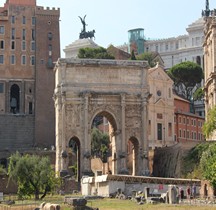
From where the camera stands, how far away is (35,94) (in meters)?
125

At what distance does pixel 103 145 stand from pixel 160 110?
12009 mm

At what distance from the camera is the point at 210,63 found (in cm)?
8156

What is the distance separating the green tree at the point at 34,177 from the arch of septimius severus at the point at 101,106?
38.2ft

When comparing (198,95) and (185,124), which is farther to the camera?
(198,95)

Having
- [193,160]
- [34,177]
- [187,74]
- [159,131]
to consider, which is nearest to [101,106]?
[193,160]

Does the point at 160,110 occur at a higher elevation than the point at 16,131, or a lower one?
higher

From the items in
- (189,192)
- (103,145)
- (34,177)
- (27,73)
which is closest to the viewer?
(189,192)

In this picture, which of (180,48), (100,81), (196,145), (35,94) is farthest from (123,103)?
(180,48)

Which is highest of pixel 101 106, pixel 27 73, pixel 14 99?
pixel 27 73

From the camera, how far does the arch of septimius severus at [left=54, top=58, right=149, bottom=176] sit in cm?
7831

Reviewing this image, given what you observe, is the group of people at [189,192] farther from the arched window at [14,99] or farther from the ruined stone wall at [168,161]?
the arched window at [14,99]

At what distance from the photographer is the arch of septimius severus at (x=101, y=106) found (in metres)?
78.3

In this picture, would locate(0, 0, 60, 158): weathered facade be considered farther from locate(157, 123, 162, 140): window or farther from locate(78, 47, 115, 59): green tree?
locate(157, 123, 162, 140): window

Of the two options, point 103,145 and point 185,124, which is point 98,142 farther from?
point 185,124
